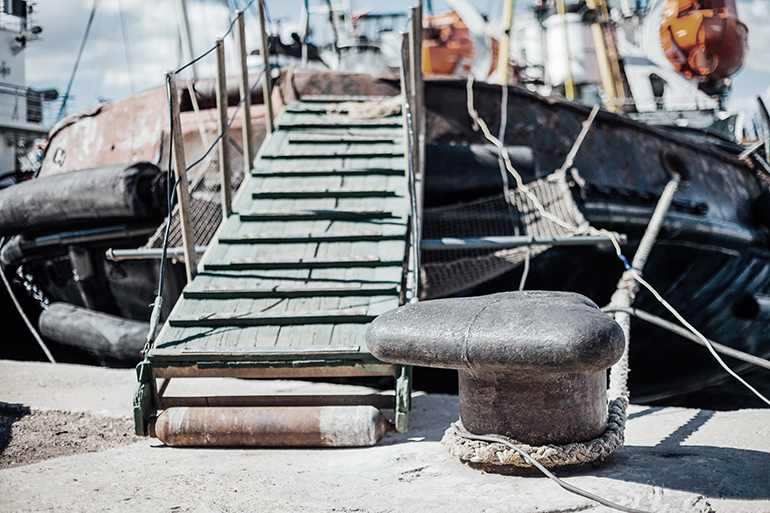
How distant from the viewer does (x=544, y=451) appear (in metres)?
2.07

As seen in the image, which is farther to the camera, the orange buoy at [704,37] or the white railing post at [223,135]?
the orange buoy at [704,37]

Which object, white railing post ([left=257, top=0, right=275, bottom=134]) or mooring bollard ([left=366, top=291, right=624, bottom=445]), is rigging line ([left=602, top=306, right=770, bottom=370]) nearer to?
mooring bollard ([left=366, top=291, right=624, bottom=445])

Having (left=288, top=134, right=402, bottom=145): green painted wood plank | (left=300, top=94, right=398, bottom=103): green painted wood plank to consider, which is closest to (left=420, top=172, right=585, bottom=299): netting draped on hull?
(left=288, top=134, right=402, bottom=145): green painted wood plank

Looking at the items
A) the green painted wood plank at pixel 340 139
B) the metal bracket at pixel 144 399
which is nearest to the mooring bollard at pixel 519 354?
the metal bracket at pixel 144 399

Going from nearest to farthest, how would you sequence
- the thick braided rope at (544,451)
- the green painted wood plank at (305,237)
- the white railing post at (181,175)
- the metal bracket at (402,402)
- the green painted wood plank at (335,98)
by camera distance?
the thick braided rope at (544,451), the metal bracket at (402,402), the white railing post at (181,175), the green painted wood plank at (305,237), the green painted wood plank at (335,98)

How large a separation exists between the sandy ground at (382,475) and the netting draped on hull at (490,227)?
1.39m

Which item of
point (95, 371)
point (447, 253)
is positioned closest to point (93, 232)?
point (95, 371)

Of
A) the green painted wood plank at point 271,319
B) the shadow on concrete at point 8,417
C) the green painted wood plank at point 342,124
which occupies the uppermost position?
the green painted wood plank at point 342,124

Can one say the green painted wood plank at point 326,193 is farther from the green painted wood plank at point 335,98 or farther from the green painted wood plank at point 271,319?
the green painted wood plank at point 335,98

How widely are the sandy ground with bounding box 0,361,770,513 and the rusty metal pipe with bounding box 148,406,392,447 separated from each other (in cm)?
5

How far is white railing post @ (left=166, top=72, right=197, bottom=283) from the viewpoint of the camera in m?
3.28

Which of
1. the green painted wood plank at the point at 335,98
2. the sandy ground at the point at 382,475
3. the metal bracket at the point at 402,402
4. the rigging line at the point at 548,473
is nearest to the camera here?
the rigging line at the point at 548,473

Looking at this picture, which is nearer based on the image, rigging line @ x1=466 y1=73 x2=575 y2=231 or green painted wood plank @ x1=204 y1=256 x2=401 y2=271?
green painted wood plank @ x1=204 y1=256 x2=401 y2=271

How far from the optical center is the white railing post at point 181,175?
129 inches
